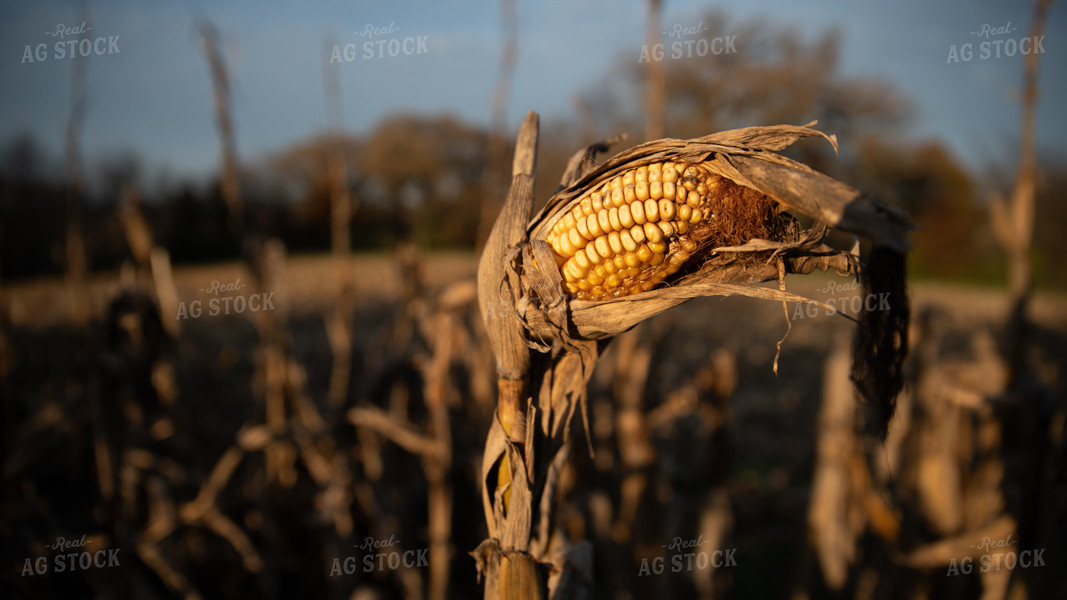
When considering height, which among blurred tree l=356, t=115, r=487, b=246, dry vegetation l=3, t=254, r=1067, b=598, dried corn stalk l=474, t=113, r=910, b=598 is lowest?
dry vegetation l=3, t=254, r=1067, b=598

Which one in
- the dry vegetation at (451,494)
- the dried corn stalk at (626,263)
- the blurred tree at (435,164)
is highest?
the blurred tree at (435,164)

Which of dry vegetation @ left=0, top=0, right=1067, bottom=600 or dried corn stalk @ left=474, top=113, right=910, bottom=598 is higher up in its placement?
dried corn stalk @ left=474, top=113, right=910, bottom=598

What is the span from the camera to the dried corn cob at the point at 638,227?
1080 millimetres

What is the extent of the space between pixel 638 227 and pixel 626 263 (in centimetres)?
9

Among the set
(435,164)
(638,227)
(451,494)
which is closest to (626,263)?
(638,227)

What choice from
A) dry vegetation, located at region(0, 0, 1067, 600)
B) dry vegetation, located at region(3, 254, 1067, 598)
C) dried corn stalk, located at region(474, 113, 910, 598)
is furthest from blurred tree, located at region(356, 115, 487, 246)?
dried corn stalk, located at region(474, 113, 910, 598)

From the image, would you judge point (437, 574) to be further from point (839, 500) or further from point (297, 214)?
point (297, 214)

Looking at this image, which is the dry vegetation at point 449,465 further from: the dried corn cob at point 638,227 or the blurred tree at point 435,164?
the blurred tree at point 435,164

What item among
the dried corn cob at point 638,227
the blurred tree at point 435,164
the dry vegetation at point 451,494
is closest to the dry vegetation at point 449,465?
the dry vegetation at point 451,494

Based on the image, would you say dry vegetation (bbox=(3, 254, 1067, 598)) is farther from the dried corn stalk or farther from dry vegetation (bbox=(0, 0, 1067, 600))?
the dried corn stalk

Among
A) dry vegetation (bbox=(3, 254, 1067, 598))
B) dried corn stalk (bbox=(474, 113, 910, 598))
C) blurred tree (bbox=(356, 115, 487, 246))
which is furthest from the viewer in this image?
blurred tree (bbox=(356, 115, 487, 246))

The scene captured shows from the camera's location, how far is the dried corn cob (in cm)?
108

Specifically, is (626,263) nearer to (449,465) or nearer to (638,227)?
(638,227)

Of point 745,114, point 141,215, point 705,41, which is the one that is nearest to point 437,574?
point 141,215
